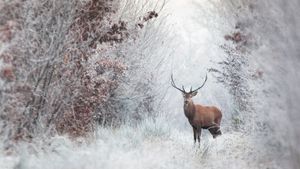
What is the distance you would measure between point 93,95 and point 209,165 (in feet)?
9.07

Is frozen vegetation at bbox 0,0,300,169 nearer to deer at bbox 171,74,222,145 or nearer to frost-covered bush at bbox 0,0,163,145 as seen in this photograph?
frost-covered bush at bbox 0,0,163,145

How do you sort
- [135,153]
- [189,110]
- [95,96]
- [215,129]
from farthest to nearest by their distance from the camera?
[215,129], [189,110], [95,96], [135,153]

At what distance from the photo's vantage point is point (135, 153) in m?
12.7

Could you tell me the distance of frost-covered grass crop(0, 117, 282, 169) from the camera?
444 inches

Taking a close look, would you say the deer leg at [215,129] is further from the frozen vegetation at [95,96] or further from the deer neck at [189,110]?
the frozen vegetation at [95,96]

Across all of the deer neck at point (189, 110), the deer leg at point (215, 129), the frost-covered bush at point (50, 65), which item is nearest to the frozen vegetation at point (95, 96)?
the frost-covered bush at point (50, 65)

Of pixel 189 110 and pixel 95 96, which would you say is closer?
pixel 95 96

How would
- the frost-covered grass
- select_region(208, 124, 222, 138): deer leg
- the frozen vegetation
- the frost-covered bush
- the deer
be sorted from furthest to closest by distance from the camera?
select_region(208, 124, 222, 138): deer leg
the deer
the frost-covered bush
the frost-covered grass
the frozen vegetation

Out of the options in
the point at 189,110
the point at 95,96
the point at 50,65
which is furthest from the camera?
the point at 189,110

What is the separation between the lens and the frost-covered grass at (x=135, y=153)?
11.3 metres

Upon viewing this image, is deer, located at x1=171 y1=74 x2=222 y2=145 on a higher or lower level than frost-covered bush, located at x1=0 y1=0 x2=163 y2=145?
lower

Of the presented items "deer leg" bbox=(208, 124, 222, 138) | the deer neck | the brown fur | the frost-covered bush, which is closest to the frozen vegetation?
the frost-covered bush

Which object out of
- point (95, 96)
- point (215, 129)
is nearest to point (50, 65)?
point (95, 96)

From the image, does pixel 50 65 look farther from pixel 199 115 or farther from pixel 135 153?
pixel 199 115
